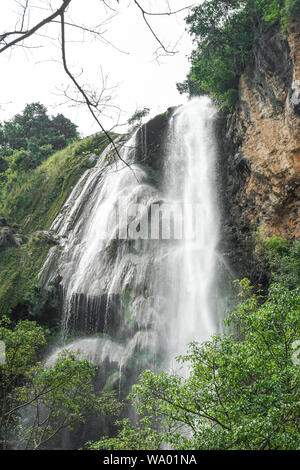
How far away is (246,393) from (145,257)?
27.1 feet

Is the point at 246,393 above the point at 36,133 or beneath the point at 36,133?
beneath

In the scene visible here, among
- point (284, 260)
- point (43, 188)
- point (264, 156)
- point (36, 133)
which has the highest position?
point (36, 133)

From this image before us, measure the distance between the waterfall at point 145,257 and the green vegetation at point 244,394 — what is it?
207 inches

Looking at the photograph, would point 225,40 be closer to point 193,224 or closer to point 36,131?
point 193,224

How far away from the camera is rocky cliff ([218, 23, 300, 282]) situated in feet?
31.7

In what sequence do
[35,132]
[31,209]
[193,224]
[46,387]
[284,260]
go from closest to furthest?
[46,387] → [284,260] → [193,224] → [31,209] → [35,132]

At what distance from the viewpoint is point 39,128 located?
97.7ft

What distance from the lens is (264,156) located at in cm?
1080

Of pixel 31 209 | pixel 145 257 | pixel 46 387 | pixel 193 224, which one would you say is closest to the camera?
pixel 46 387

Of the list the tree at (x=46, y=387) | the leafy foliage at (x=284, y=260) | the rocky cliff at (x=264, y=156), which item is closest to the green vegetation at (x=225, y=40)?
the rocky cliff at (x=264, y=156)

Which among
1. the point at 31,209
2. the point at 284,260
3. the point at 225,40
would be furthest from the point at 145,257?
the point at 31,209

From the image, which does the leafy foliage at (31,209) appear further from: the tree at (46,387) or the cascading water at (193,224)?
the tree at (46,387)

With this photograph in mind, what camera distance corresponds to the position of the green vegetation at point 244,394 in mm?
3215
